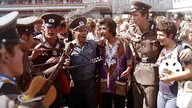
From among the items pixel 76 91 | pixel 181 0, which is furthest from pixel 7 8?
pixel 76 91

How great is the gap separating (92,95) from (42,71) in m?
0.84

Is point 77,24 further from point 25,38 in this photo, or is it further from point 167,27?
point 167,27

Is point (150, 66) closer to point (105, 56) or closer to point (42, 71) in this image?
point (105, 56)

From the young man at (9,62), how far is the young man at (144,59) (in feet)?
8.31

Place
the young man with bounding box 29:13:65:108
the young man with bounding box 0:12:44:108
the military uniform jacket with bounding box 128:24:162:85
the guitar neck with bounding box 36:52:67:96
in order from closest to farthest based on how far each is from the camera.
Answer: the young man with bounding box 0:12:44:108 → the guitar neck with bounding box 36:52:67:96 → the young man with bounding box 29:13:65:108 → the military uniform jacket with bounding box 128:24:162:85

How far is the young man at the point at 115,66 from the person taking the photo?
14.3 ft

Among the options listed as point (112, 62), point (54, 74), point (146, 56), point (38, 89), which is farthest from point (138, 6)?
point (38, 89)

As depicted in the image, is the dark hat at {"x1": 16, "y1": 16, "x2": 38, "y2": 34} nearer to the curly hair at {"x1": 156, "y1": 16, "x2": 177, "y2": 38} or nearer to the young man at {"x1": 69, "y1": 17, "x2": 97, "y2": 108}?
the young man at {"x1": 69, "y1": 17, "x2": 97, "y2": 108}

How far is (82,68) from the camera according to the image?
4.32 m

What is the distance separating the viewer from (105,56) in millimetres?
4402

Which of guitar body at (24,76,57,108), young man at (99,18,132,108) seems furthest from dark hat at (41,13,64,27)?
guitar body at (24,76,57,108)

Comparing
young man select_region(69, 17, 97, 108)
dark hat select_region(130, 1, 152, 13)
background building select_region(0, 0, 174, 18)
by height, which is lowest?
background building select_region(0, 0, 174, 18)

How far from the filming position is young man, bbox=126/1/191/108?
163 inches

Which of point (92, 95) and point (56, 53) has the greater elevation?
point (56, 53)
